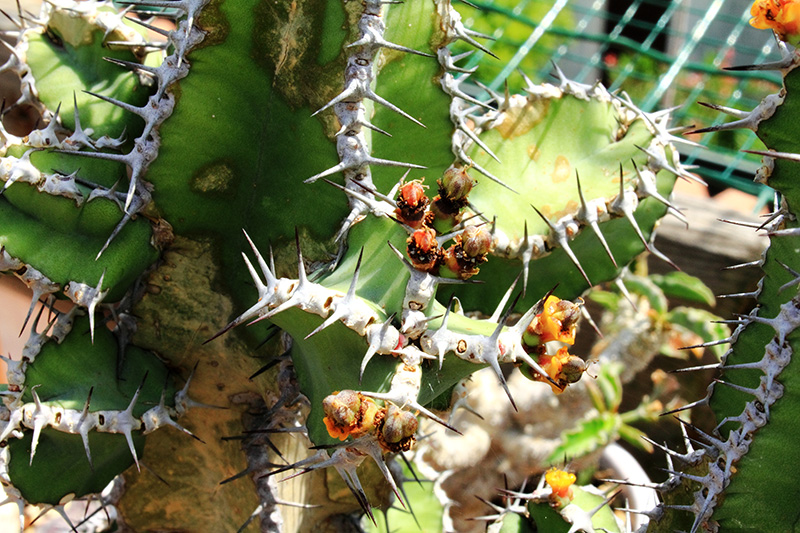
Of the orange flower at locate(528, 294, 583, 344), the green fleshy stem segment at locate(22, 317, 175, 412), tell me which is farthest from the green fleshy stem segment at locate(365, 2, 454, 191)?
the green fleshy stem segment at locate(22, 317, 175, 412)

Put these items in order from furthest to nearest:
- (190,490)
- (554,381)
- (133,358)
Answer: (190,490) < (133,358) < (554,381)

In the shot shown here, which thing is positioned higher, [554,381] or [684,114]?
[554,381]

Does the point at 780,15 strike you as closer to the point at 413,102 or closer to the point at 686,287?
the point at 413,102

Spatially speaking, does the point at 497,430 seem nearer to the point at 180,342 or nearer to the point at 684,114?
the point at 180,342

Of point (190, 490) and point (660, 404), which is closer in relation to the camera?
point (190, 490)

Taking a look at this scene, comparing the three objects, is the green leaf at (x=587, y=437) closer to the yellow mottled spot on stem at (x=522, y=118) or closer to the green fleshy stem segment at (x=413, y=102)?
the yellow mottled spot on stem at (x=522, y=118)

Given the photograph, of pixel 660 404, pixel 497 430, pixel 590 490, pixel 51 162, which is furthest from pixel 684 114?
pixel 51 162

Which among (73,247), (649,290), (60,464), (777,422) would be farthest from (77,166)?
(649,290)
